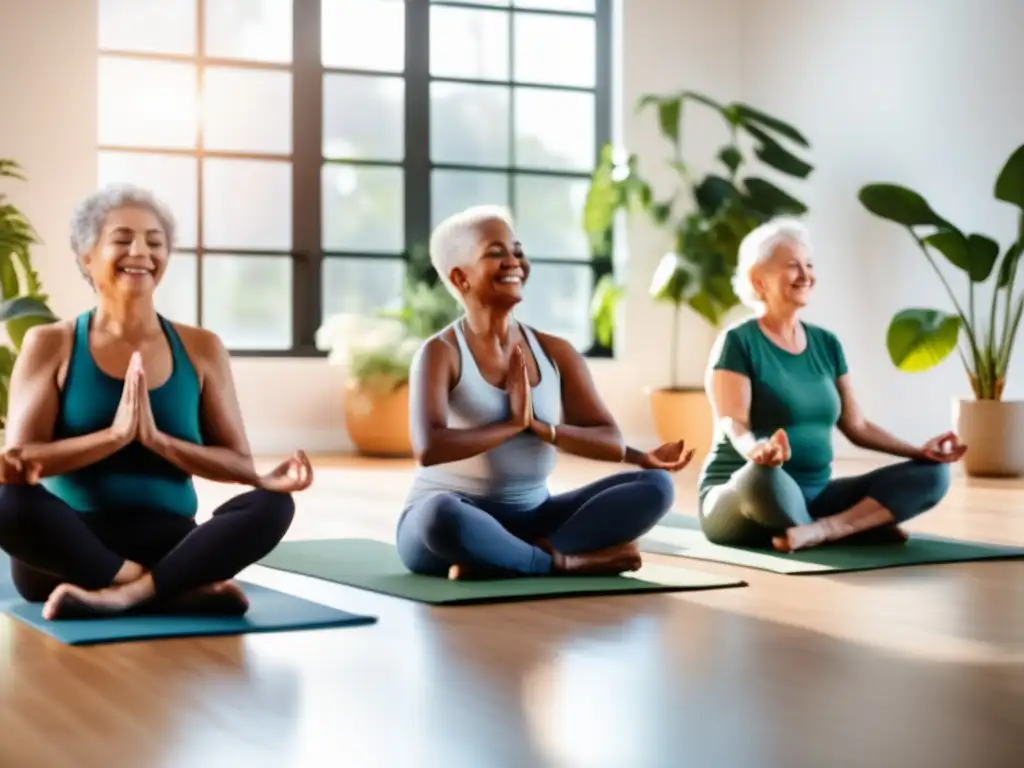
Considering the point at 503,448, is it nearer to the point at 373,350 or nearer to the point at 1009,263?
the point at 1009,263

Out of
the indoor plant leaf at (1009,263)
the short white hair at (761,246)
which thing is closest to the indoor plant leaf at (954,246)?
the indoor plant leaf at (1009,263)

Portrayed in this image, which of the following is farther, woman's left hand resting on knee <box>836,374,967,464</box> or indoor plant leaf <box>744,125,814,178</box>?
indoor plant leaf <box>744,125,814,178</box>

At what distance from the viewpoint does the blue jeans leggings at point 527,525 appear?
3.24 meters

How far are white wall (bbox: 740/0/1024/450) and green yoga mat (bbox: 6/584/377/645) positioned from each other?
184 inches

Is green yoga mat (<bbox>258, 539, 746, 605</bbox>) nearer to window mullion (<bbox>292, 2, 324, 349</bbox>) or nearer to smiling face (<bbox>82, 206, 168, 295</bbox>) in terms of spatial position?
smiling face (<bbox>82, 206, 168, 295</bbox>)

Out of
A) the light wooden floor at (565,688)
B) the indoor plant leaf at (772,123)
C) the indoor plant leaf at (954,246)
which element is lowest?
the light wooden floor at (565,688)

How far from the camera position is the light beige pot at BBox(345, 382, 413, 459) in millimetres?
7746

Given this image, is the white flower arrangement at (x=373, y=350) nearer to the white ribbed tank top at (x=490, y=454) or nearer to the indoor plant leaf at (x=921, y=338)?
the indoor plant leaf at (x=921, y=338)

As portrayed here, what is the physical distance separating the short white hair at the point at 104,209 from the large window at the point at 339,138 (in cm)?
517

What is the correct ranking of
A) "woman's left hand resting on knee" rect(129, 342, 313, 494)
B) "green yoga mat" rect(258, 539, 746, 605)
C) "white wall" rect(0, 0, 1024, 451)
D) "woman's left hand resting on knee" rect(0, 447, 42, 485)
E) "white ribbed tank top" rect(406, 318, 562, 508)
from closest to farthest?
"woman's left hand resting on knee" rect(0, 447, 42, 485) → "woman's left hand resting on knee" rect(129, 342, 313, 494) → "green yoga mat" rect(258, 539, 746, 605) → "white ribbed tank top" rect(406, 318, 562, 508) → "white wall" rect(0, 0, 1024, 451)

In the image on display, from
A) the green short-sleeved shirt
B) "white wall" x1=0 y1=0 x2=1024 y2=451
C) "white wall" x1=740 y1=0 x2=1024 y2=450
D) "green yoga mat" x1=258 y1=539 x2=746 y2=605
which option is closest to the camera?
"green yoga mat" x1=258 y1=539 x2=746 y2=605

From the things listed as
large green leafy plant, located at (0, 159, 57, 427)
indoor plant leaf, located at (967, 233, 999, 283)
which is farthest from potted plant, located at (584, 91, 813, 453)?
large green leafy plant, located at (0, 159, 57, 427)

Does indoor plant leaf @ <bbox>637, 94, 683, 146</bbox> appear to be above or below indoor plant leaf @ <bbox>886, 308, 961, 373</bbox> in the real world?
above

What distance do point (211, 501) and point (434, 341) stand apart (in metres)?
2.02
